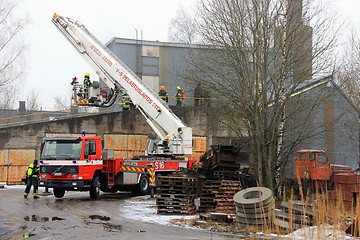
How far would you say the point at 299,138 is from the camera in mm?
15391

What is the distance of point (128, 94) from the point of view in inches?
781

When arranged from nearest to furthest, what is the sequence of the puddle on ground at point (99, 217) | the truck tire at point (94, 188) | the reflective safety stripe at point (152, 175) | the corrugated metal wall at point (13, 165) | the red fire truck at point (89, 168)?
the puddle on ground at point (99, 217), the red fire truck at point (89, 168), the truck tire at point (94, 188), the reflective safety stripe at point (152, 175), the corrugated metal wall at point (13, 165)

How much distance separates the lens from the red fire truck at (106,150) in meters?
16.8

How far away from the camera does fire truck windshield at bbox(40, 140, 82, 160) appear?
1689cm

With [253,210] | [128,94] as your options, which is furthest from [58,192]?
[253,210]

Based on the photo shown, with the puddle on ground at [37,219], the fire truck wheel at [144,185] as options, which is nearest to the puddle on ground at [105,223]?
the puddle on ground at [37,219]

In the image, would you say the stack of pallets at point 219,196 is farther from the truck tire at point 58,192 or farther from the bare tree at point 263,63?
the truck tire at point 58,192

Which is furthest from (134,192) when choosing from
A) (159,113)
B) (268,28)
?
(268,28)

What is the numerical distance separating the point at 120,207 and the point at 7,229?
5281 millimetres

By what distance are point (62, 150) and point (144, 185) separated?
16.0 ft

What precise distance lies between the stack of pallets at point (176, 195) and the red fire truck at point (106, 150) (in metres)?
4.29

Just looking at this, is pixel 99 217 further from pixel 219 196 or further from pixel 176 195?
pixel 219 196

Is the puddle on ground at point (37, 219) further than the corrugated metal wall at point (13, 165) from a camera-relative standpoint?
No

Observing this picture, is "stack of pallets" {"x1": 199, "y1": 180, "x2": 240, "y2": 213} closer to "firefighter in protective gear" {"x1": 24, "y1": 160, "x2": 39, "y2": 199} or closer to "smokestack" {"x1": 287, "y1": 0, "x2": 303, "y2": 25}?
"smokestack" {"x1": 287, "y1": 0, "x2": 303, "y2": 25}
